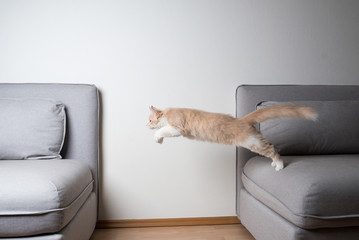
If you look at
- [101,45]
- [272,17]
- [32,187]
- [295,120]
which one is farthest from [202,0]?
[32,187]

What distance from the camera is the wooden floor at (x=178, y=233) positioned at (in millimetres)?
1942

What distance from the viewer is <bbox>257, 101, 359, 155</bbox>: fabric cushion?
1860mm

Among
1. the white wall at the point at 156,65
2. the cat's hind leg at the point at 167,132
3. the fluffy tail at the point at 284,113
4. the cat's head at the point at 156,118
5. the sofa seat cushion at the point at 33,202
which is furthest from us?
the white wall at the point at 156,65

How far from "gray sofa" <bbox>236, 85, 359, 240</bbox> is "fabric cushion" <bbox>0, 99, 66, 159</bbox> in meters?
1.22

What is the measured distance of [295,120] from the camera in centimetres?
188

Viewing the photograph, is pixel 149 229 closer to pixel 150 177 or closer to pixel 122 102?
pixel 150 177

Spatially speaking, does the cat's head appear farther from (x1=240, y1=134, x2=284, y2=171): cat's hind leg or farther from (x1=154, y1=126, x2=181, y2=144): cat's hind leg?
(x1=240, y1=134, x2=284, y2=171): cat's hind leg

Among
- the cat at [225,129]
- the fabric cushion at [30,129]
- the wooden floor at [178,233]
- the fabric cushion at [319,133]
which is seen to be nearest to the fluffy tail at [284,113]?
the cat at [225,129]

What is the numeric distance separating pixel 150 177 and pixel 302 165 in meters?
1.06

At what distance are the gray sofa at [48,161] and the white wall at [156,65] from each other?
0.52ft

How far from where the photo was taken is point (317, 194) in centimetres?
123

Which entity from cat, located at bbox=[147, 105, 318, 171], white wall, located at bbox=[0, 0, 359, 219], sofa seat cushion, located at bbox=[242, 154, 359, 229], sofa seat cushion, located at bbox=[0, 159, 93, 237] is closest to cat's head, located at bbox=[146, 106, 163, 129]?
cat, located at bbox=[147, 105, 318, 171]

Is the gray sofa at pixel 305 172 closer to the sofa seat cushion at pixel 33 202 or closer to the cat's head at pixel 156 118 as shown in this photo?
the cat's head at pixel 156 118

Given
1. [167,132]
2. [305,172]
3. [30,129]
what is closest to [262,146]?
[305,172]
